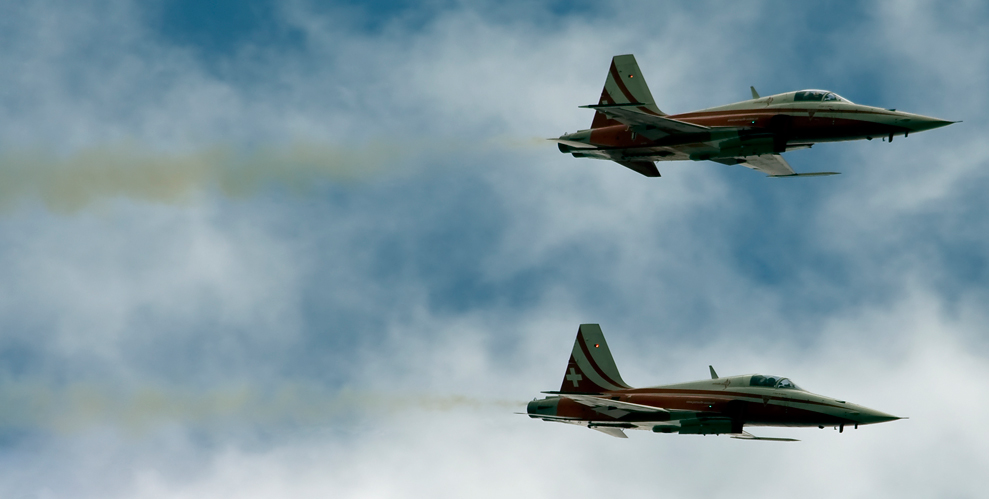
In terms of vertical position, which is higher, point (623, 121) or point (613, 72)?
point (613, 72)

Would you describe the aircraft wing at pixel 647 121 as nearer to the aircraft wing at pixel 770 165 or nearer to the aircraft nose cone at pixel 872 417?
the aircraft wing at pixel 770 165

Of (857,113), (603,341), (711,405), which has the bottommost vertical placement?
(711,405)

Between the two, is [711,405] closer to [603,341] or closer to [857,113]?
[603,341]

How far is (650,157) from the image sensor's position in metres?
62.4

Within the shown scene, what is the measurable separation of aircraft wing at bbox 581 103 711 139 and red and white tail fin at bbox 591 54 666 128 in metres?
3.81

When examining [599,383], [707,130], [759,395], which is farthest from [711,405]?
[707,130]

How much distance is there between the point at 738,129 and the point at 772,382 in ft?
40.2

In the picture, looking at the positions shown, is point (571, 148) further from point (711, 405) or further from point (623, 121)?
point (711, 405)

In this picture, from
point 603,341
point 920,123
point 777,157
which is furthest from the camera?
point 603,341

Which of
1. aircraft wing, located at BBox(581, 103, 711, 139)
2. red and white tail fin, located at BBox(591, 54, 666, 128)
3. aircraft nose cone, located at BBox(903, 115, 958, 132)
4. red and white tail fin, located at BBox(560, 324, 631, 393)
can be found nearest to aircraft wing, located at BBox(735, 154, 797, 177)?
aircraft wing, located at BBox(581, 103, 711, 139)

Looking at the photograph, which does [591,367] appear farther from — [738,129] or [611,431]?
[738,129]

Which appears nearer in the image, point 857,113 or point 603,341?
point 857,113

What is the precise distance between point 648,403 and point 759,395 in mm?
5726

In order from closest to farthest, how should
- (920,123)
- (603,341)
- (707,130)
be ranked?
1. (920,123)
2. (707,130)
3. (603,341)
